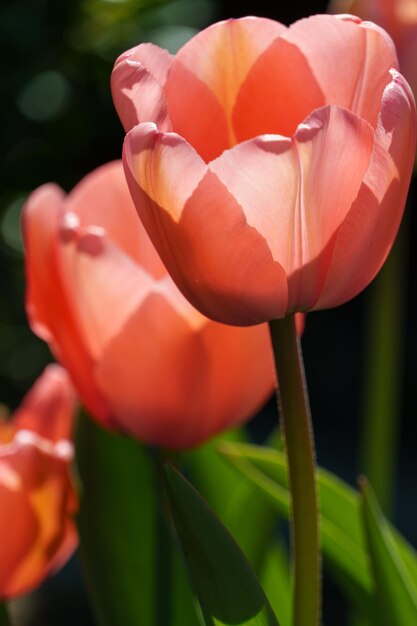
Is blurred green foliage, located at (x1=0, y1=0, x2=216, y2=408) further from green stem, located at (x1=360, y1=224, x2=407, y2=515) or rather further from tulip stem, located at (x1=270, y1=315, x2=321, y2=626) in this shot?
tulip stem, located at (x1=270, y1=315, x2=321, y2=626)

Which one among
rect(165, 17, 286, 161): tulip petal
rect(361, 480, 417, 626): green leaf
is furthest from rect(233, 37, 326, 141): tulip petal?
rect(361, 480, 417, 626): green leaf

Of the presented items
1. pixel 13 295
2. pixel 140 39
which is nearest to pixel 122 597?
pixel 140 39

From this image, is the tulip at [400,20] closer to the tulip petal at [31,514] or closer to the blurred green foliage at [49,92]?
the tulip petal at [31,514]

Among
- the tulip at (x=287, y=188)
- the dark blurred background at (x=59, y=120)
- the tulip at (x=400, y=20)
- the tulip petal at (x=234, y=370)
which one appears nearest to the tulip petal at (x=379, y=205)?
the tulip at (x=287, y=188)

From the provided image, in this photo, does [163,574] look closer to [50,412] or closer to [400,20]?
[50,412]

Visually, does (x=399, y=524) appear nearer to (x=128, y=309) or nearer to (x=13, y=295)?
(x=13, y=295)
